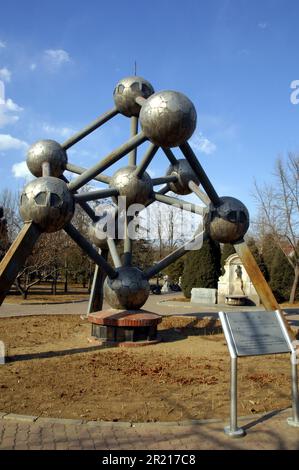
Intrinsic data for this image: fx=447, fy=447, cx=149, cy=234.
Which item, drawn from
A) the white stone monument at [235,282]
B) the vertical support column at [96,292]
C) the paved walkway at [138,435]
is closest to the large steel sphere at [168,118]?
the vertical support column at [96,292]

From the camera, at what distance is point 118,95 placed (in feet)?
41.2

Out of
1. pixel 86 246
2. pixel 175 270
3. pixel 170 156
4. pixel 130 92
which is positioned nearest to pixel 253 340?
pixel 86 246

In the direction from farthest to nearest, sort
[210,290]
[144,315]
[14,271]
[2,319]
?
1. [210,290]
2. [2,319]
3. [144,315]
4. [14,271]

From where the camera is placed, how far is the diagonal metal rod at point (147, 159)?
11109mm

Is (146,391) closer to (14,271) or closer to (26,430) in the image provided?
(26,430)

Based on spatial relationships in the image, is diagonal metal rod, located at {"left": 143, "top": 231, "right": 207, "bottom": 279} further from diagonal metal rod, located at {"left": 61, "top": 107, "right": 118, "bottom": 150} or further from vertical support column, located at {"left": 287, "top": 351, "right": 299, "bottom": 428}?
vertical support column, located at {"left": 287, "top": 351, "right": 299, "bottom": 428}

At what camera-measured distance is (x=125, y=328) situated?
35.6 ft

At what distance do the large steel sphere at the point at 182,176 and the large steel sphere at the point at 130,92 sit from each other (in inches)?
81.5

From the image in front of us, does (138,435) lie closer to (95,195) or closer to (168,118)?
(168,118)

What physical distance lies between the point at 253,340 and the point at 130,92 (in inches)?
351

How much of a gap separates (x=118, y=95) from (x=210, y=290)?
1605 cm

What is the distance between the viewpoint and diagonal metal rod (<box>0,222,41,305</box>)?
26.7 feet

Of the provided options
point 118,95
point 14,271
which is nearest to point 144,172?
point 118,95

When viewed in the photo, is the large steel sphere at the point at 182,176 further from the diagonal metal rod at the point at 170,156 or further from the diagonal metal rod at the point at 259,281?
the diagonal metal rod at the point at 259,281
